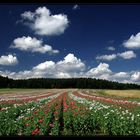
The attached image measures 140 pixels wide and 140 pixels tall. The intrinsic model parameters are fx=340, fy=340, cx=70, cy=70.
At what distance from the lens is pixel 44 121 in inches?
523

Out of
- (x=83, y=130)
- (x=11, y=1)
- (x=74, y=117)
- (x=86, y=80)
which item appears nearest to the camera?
(x=11, y=1)

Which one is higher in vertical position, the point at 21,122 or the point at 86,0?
the point at 86,0

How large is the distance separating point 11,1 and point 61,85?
2239 inches

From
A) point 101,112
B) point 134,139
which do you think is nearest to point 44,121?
point 101,112

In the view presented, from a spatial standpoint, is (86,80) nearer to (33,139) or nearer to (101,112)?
(101,112)

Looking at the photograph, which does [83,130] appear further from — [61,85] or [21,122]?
[61,85]

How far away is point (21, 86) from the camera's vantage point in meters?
65.1

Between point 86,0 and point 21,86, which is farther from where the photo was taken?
point 21,86

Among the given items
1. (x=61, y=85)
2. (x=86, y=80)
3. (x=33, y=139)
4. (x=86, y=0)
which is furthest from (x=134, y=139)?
(x=86, y=80)

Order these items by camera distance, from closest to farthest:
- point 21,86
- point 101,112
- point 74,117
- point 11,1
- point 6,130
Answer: point 11,1, point 6,130, point 74,117, point 101,112, point 21,86

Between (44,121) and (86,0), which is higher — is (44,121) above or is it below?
below

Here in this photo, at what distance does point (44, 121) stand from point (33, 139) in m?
3.77

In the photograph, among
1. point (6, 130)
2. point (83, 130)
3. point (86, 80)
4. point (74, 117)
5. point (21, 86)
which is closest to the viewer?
point (6, 130)

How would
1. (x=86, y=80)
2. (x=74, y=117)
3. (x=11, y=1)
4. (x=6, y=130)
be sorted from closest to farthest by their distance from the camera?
1. (x=11, y=1)
2. (x=6, y=130)
3. (x=74, y=117)
4. (x=86, y=80)
